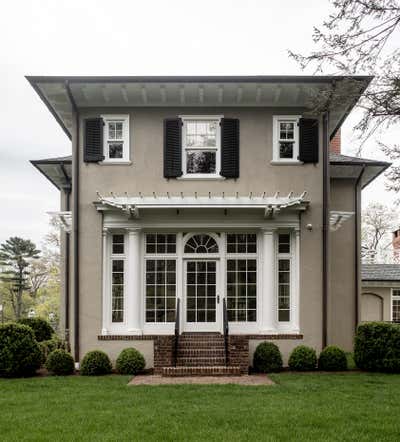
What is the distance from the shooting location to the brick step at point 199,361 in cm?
1277

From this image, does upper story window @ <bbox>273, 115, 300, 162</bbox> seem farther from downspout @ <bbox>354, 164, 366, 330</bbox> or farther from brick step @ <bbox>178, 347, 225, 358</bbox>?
brick step @ <bbox>178, 347, 225, 358</bbox>

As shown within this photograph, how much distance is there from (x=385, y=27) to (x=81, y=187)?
889 centimetres

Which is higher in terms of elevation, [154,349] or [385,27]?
[385,27]

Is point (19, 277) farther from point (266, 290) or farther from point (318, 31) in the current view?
point (318, 31)

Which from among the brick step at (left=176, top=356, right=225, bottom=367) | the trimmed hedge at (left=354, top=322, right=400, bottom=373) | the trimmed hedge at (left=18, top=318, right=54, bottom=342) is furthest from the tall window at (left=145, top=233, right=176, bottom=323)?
the trimmed hedge at (left=18, top=318, right=54, bottom=342)

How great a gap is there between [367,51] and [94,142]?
8280mm

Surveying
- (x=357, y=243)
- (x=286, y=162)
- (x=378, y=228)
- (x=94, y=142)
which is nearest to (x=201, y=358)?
(x=286, y=162)

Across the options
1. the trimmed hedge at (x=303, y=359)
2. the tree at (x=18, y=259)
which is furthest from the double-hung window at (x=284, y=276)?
the tree at (x=18, y=259)

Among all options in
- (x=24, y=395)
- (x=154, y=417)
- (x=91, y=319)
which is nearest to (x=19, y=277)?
(x=91, y=319)

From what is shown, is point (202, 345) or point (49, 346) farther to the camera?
point (49, 346)

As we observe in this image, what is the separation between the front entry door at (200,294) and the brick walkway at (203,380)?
207cm

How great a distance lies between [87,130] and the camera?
549 inches

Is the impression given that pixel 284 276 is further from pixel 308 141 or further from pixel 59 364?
pixel 59 364

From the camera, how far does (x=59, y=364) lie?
41.5 ft
